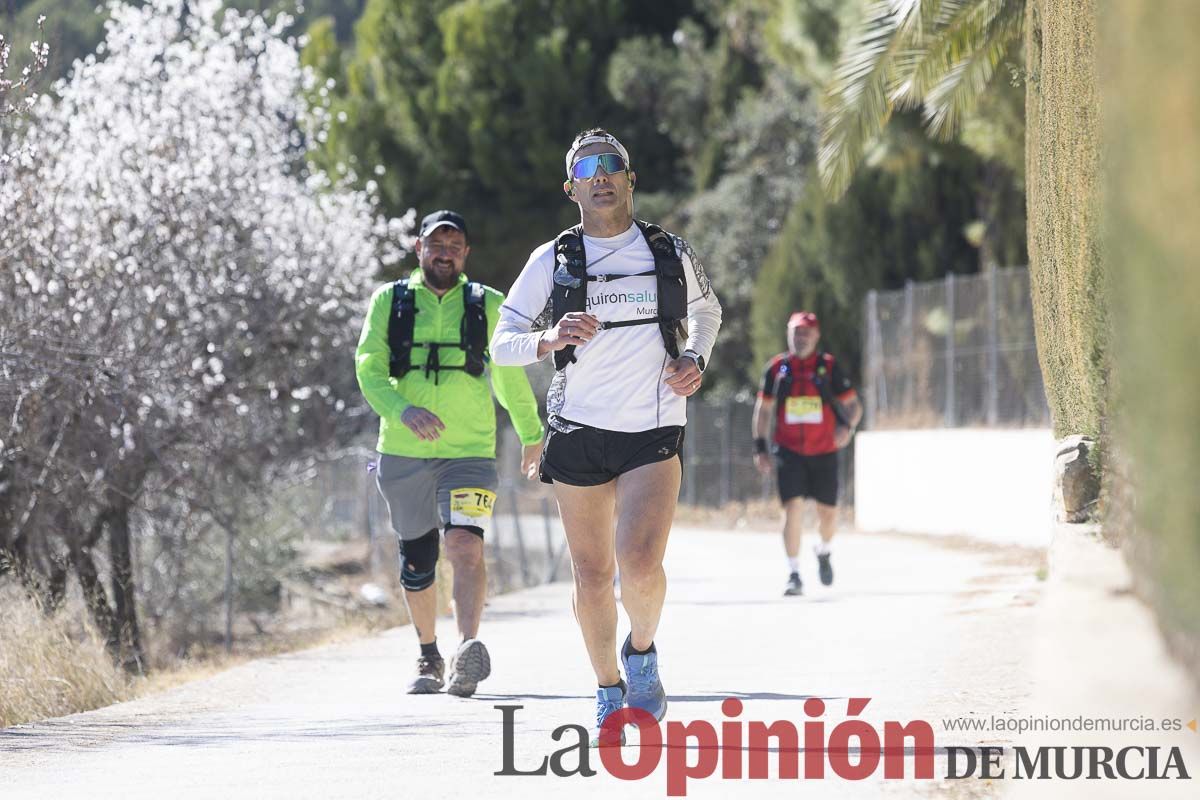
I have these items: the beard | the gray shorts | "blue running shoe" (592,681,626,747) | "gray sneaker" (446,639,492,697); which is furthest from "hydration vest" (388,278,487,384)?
"blue running shoe" (592,681,626,747)

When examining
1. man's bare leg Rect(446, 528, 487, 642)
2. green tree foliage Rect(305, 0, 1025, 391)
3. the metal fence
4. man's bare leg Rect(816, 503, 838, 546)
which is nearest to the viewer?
man's bare leg Rect(446, 528, 487, 642)

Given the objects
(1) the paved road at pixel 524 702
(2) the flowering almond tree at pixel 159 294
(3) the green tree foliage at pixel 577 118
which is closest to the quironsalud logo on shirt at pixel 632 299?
(1) the paved road at pixel 524 702

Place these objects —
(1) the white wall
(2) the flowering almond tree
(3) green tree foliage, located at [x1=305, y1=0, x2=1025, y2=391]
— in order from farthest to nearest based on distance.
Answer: (3) green tree foliage, located at [x1=305, y1=0, x2=1025, y2=391], (1) the white wall, (2) the flowering almond tree

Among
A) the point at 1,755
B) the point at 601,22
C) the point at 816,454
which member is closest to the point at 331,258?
the point at 816,454

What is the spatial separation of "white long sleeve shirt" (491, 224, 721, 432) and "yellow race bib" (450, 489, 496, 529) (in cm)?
183

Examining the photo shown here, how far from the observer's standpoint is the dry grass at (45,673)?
925 centimetres

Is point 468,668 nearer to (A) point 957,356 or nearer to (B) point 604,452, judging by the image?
(B) point 604,452

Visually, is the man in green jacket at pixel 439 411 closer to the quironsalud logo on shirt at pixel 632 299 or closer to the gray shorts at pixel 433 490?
the gray shorts at pixel 433 490

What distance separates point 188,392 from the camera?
1526 centimetres

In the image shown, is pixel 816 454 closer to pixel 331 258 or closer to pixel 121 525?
pixel 121 525

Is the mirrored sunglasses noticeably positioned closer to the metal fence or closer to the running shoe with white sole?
the running shoe with white sole

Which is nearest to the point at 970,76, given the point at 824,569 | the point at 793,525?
the point at 793,525

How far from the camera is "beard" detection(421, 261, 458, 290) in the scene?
8469 millimetres

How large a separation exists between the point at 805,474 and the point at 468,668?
5.22 meters
